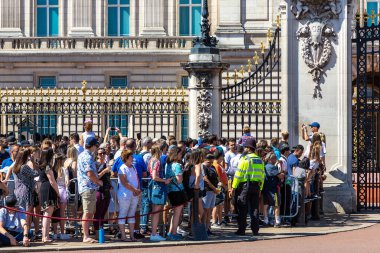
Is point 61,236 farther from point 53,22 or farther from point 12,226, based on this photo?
point 53,22

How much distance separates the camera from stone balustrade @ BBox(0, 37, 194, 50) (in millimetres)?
55250

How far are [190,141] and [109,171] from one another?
4498 mm

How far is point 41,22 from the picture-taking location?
56906mm

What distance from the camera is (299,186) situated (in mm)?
26703

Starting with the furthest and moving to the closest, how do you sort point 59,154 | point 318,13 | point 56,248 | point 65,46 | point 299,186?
point 65,46 → point 318,13 → point 299,186 → point 59,154 → point 56,248

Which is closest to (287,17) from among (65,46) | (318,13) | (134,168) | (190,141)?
(318,13)

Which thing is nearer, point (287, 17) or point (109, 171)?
point (109, 171)

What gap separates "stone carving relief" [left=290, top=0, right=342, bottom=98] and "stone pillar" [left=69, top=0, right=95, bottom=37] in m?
27.9

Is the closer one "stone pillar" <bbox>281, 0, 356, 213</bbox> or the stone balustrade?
"stone pillar" <bbox>281, 0, 356, 213</bbox>

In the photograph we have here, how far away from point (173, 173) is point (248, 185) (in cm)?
161

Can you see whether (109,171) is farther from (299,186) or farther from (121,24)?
(121,24)

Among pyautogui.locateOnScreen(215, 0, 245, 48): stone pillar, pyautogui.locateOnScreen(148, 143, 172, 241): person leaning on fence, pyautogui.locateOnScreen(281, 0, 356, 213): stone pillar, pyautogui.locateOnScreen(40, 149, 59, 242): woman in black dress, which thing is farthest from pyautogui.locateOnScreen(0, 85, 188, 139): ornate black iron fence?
pyautogui.locateOnScreen(40, 149, 59, 242): woman in black dress

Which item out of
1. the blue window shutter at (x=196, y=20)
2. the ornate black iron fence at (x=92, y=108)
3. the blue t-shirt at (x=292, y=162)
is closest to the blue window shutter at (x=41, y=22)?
the blue window shutter at (x=196, y=20)

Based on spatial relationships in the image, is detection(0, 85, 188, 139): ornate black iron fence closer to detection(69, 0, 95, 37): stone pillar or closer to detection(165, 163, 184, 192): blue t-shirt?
detection(69, 0, 95, 37): stone pillar
